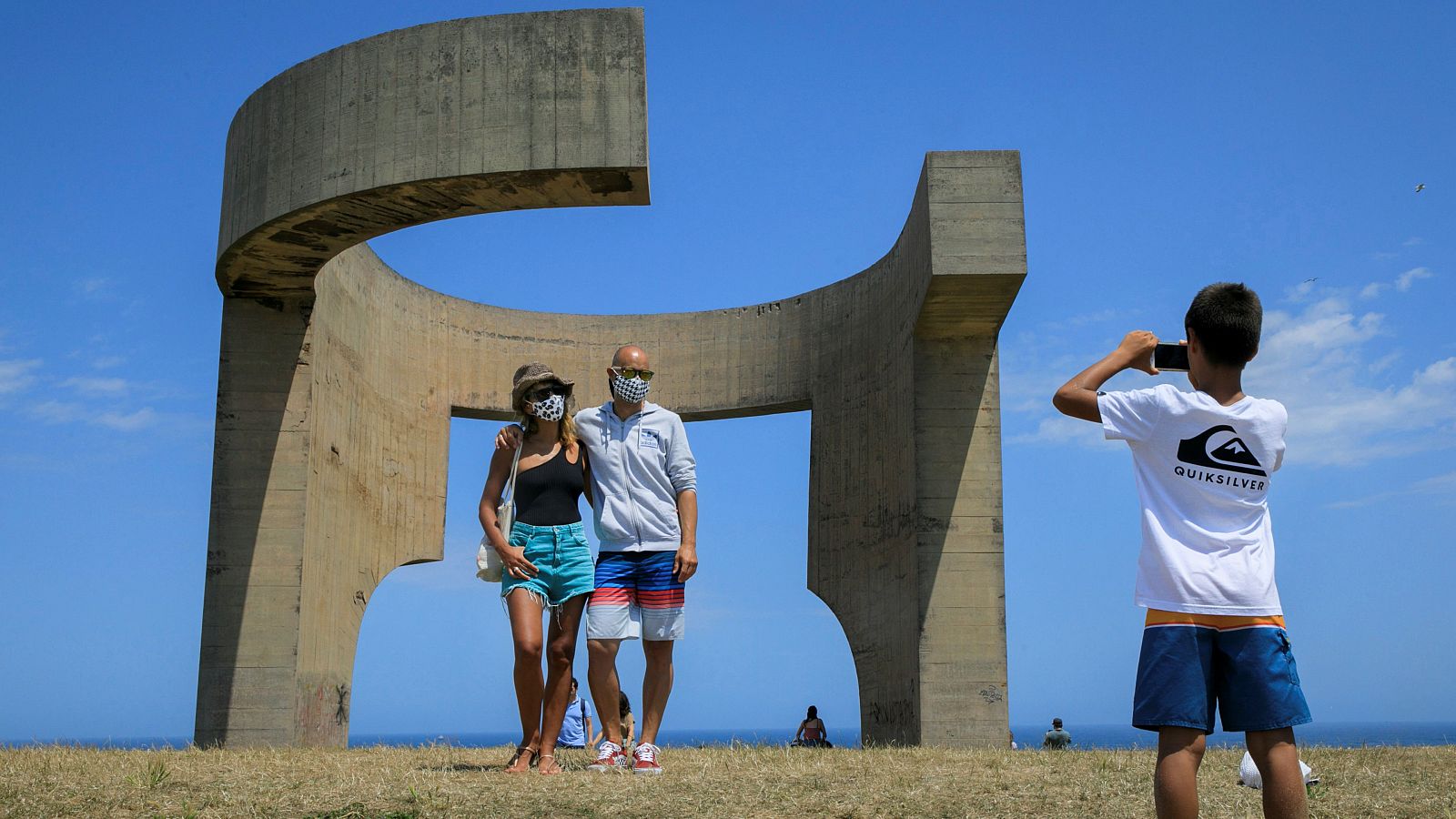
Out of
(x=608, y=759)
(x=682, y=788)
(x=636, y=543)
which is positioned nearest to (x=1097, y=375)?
(x=682, y=788)

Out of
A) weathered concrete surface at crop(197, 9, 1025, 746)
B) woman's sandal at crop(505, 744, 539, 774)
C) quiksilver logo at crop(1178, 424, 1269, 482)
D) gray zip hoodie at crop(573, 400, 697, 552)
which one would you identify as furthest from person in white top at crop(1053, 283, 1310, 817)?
weathered concrete surface at crop(197, 9, 1025, 746)

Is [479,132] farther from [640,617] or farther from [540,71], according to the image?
[640,617]

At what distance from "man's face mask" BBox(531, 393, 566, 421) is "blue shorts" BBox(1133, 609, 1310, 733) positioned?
9.86 ft

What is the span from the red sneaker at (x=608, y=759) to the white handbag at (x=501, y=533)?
0.79 metres

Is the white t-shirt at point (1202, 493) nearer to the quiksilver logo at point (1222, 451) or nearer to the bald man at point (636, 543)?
the quiksilver logo at point (1222, 451)

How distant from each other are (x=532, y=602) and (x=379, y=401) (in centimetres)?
795

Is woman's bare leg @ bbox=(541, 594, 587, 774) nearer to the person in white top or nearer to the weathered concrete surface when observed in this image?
the person in white top

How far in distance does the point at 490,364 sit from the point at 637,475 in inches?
360

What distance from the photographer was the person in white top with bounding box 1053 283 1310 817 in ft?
8.92

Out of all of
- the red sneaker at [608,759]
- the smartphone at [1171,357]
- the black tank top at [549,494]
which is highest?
the smartphone at [1171,357]

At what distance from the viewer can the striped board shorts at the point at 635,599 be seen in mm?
5137

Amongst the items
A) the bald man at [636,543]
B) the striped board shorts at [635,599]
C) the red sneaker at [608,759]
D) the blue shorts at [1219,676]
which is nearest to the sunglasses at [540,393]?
the bald man at [636,543]

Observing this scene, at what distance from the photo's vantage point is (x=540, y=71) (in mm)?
8219

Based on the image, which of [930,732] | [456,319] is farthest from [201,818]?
[456,319]
